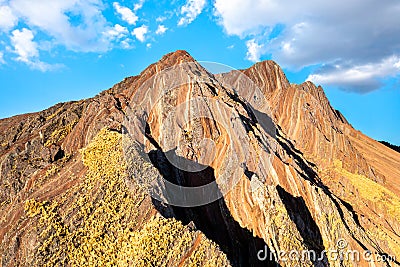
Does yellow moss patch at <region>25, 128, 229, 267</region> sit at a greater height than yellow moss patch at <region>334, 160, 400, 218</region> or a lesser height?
lesser

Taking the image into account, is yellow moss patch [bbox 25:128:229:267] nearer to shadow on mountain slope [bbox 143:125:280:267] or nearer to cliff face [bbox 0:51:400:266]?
cliff face [bbox 0:51:400:266]

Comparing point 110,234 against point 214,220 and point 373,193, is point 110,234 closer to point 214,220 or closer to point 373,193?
point 214,220

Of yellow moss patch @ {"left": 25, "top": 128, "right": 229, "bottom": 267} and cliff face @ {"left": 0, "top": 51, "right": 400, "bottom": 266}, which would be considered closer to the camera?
yellow moss patch @ {"left": 25, "top": 128, "right": 229, "bottom": 267}

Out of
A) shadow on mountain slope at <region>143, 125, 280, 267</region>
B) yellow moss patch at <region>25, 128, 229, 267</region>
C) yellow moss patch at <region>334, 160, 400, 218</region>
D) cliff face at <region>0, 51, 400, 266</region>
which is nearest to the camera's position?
yellow moss patch at <region>25, 128, 229, 267</region>

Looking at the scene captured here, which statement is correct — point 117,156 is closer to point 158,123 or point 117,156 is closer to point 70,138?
point 70,138

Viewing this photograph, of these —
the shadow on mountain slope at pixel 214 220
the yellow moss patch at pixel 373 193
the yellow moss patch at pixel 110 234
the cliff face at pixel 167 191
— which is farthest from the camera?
the yellow moss patch at pixel 373 193

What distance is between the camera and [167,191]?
18.2 m

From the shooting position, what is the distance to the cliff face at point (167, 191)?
46.8 ft

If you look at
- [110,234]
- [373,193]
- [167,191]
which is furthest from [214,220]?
[373,193]

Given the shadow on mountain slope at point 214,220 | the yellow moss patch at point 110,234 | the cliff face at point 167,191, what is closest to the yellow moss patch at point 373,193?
the cliff face at point 167,191

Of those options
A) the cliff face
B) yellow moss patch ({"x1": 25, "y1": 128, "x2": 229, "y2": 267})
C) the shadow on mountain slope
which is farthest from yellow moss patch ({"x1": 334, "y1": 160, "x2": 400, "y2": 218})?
yellow moss patch ({"x1": 25, "y1": 128, "x2": 229, "y2": 267})

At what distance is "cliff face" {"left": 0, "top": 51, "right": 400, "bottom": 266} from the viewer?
14266 mm

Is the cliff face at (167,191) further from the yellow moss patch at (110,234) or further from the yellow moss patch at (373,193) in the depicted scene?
the yellow moss patch at (373,193)

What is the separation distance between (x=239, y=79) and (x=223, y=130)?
89.7 feet
